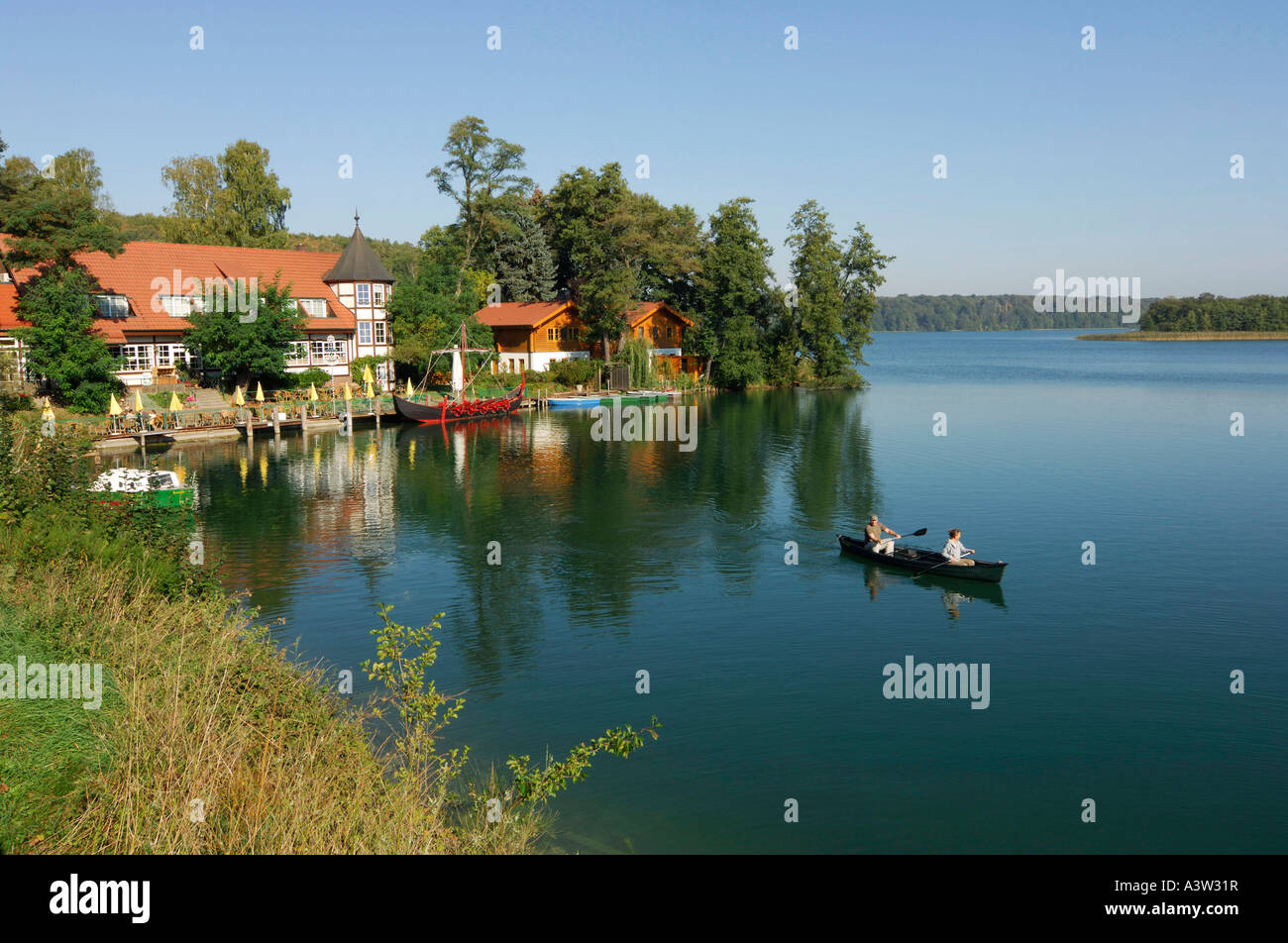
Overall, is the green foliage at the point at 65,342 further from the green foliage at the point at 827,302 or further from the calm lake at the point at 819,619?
the green foliage at the point at 827,302

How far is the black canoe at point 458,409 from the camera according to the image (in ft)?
196

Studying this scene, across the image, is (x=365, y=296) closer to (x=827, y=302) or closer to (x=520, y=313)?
(x=520, y=313)

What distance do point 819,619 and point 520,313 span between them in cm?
5969

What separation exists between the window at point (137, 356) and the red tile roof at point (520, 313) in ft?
83.1

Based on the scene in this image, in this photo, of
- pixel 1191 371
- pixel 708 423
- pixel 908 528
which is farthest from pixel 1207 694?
pixel 1191 371

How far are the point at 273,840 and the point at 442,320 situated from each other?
2443 inches

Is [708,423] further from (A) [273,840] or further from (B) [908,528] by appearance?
(A) [273,840]

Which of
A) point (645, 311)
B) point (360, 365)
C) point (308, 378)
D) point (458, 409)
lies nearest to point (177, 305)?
point (308, 378)

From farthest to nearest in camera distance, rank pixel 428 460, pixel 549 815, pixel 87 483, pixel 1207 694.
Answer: pixel 428 460, pixel 87 483, pixel 1207 694, pixel 549 815

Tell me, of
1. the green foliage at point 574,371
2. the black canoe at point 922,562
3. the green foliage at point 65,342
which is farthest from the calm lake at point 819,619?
the green foliage at point 574,371

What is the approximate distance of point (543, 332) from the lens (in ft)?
254

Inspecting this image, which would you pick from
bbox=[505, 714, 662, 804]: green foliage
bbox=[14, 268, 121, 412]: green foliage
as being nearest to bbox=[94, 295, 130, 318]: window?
bbox=[14, 268, 121, 412]: green foliage

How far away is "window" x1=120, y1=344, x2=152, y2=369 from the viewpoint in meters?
54.6
